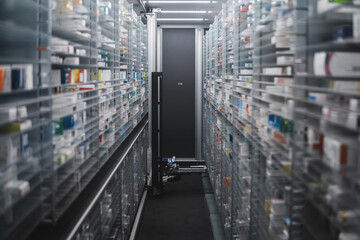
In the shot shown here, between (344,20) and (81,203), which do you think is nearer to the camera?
(344,20)

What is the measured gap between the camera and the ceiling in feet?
19.8

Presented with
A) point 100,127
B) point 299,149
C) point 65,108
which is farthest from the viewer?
point 100,127

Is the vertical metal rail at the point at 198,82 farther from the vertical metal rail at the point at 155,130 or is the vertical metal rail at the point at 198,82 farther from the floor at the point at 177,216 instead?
the vertical metal rail at the point at 155,130

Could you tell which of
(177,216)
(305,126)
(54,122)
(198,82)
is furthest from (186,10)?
(305,126)

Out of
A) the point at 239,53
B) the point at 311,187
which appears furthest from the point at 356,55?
the point at 239,53

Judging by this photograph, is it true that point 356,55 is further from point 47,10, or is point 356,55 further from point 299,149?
point 47,10

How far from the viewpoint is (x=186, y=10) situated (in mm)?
6754

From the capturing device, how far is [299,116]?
1.71m

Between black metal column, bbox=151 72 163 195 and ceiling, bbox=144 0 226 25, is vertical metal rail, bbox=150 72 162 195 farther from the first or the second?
ceiling, bbox=144 0 226 25

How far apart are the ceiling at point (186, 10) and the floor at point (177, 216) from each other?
133 inches

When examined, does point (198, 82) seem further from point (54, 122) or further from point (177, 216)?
point (54, 122)

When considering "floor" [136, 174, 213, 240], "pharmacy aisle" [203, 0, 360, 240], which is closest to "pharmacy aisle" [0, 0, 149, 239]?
"pharmacy aisle" [203, 0, 360, 240]

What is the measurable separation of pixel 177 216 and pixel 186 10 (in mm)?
3674

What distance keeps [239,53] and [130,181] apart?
2.21 meters
